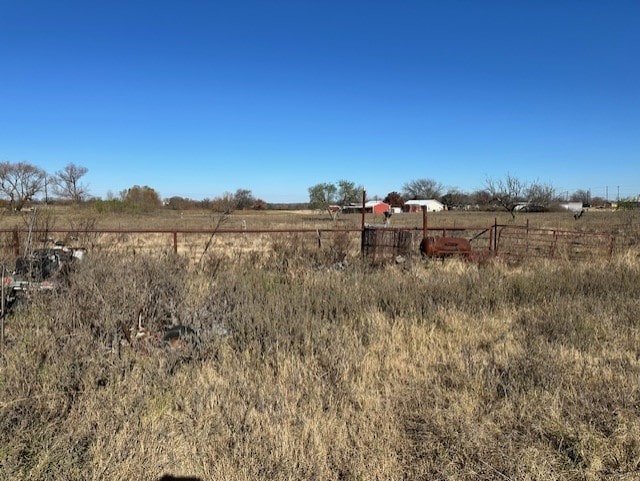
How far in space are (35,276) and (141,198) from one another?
89.1 m

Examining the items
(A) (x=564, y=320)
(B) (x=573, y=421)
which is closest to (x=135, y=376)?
(B) (x=573, y=421)

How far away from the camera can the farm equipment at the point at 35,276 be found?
20.2 feet

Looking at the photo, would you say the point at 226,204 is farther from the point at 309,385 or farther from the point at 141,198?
the point at 141,198

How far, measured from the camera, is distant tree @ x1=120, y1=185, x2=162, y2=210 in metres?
63.8

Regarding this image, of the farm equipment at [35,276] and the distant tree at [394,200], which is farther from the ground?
the distant tree at [394,200]

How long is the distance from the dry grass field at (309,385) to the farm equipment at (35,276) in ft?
0.91

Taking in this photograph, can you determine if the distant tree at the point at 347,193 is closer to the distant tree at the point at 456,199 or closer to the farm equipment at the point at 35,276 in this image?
the distant tree at the point at 456,199

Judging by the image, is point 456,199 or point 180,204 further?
point 456,199

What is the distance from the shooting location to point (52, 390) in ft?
12.9

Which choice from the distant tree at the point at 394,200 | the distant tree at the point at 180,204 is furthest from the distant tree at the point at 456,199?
the distant tree at the point at 180,204

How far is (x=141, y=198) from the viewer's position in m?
89.7

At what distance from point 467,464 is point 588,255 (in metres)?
14.5

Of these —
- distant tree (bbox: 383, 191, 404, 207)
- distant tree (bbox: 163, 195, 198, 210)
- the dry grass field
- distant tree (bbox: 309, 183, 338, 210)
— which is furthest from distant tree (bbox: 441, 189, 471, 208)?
the dry grass field

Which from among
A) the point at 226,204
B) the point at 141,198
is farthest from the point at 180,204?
the point at 226,204
